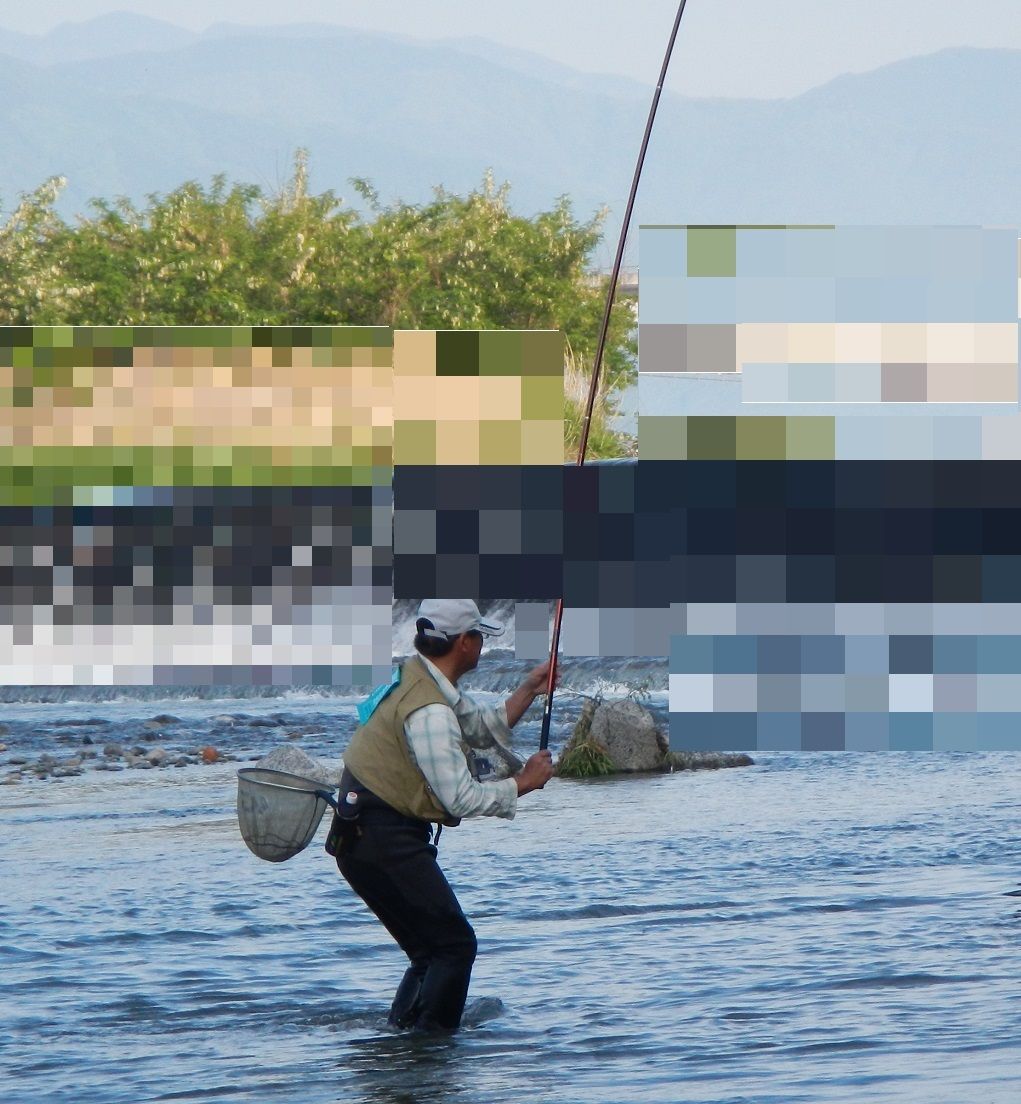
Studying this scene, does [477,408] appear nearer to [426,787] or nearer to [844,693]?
[844,693]

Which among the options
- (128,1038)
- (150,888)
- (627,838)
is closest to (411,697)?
(128,1038)

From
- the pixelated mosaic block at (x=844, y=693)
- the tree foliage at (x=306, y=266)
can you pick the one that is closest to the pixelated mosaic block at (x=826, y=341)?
the pixelated mosaic block at (x=844, y=693)

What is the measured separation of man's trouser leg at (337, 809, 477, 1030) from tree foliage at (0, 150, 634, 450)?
27.3 meters

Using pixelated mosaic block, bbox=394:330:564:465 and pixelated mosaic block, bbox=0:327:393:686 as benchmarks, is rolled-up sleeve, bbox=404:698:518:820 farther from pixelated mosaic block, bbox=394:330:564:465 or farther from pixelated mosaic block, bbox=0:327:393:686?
pixelated mosaic block, bbox=394:330:564:465

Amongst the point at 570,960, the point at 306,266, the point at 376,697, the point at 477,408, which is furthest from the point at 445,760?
the point at 306,266

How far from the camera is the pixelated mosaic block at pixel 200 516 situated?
21.8m

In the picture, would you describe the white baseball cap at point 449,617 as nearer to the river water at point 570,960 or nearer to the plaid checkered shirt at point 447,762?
the plaid checkered shirt at point 447,762

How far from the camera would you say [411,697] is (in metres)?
6.25

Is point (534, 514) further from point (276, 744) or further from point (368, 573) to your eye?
point (276, 744)

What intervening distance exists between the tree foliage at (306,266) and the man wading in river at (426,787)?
89.5ft

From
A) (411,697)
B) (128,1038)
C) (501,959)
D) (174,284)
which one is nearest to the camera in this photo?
(411,697)

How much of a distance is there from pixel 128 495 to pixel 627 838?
1293cm

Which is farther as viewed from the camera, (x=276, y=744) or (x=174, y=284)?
(x=174, y=284)

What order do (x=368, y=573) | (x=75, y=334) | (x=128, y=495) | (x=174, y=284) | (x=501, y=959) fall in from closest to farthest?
(x=501, y=959)
(x=368, y=573)
(x=128, y=495)
(x=75, y=334)
(x=174, y=284)
